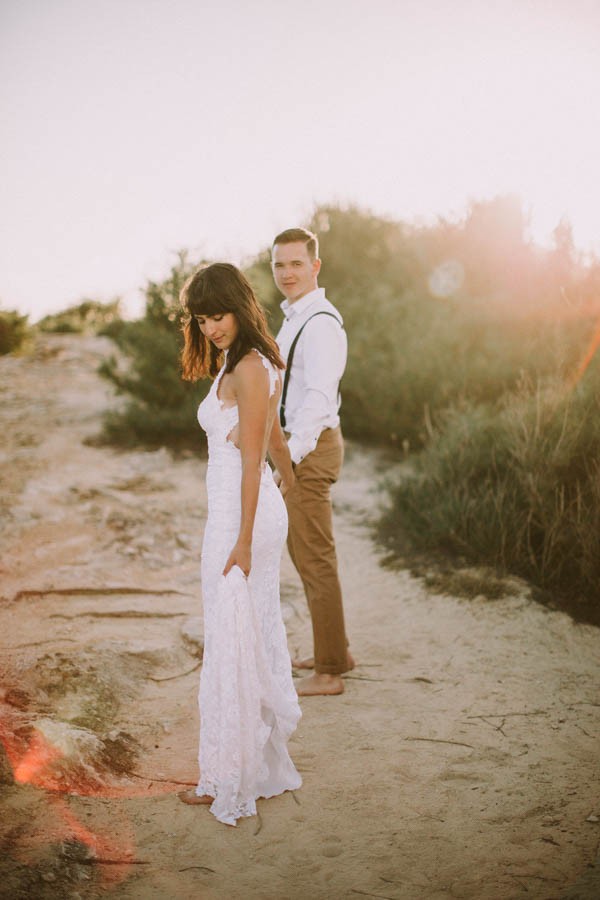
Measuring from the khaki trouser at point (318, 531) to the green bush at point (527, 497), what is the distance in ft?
6.17

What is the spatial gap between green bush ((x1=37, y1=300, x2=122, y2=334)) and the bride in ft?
44.4

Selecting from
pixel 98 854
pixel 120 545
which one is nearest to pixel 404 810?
pixel 98 854

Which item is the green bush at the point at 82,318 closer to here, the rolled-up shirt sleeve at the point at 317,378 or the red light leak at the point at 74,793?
the rolled-up shirt sleeve at the point at 317,378

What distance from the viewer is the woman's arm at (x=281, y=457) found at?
9.39 ft

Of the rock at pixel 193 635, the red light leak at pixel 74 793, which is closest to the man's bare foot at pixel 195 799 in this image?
the red light leak at pixel 74 793

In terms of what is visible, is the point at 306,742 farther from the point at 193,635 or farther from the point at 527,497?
the point at 527,497

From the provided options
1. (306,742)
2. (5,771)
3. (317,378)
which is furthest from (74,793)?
(317,378)

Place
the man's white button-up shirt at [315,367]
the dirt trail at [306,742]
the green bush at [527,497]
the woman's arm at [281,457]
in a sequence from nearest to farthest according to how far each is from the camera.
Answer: the dirt trail at [306,742], the woman's arm at [281,457], the man's white button-up shirt at [315,367], the green bush at [527,497]

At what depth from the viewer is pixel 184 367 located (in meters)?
2.89

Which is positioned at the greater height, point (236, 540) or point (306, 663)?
point (236, 540)

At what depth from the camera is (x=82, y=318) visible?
708 inches

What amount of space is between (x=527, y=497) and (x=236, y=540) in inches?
128

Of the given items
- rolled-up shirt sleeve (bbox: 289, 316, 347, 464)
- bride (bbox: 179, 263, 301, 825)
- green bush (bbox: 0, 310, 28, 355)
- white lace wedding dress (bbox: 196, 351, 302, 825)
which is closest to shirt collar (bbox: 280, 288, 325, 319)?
rolled-up shirt sleeve (bbox: 289, 316, 347, 464)

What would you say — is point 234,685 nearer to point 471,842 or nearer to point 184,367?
point 471,842
